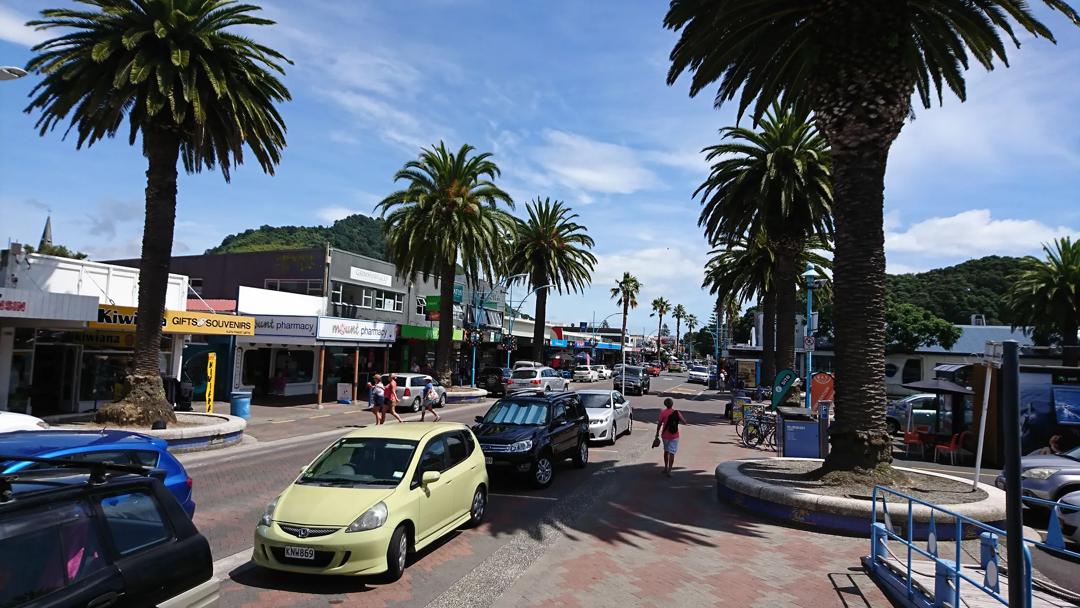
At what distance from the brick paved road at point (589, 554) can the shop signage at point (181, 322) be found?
9423mm

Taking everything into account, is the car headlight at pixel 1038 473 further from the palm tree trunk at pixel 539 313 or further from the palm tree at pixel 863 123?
the palm tree trunk at pixel 539 313

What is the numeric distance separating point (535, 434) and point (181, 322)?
52.4 ft

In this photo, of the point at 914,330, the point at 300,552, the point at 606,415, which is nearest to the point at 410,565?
the point at 300,552

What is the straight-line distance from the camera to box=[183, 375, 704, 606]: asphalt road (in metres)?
6.76

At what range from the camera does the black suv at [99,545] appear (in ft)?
11.6

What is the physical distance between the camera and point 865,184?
11.9 meters

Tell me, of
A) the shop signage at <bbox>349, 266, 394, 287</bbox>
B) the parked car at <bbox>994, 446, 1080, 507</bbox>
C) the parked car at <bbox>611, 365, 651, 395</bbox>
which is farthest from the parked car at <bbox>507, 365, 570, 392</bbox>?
the parked car at <bbox>994, 446, 1080, 507</bbox>

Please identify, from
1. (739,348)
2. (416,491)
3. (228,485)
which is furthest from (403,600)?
(739,348)

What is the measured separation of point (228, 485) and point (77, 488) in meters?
9.02

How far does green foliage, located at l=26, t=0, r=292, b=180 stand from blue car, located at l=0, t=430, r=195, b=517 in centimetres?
1107

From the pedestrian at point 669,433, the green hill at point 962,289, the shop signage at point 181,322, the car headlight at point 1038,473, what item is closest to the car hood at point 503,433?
the pedestrian at point 669,433

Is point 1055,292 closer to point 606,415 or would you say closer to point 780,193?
point 780,193

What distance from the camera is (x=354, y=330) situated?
1256 inches

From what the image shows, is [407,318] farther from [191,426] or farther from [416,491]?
[416,491]
